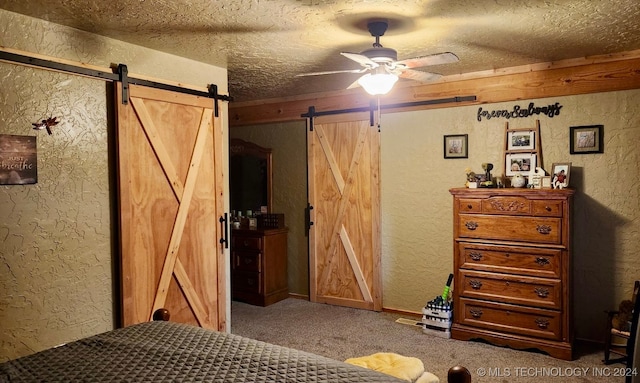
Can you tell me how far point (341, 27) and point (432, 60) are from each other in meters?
0.67

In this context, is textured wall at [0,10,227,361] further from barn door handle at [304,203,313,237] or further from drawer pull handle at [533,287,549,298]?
drawer pull handle at [533,287,549,298]

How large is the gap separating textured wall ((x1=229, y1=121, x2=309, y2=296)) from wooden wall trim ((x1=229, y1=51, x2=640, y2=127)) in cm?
30

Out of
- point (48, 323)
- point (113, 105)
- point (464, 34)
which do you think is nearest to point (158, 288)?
point (48, 323)

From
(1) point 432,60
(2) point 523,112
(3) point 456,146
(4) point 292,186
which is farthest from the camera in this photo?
(4) point 292,186

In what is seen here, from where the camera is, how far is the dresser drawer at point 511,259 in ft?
12.7

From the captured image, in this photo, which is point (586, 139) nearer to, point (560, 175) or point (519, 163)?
point (560, 175)

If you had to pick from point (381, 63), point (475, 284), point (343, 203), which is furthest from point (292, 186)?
point (381, 63)

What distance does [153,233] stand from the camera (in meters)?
3.63

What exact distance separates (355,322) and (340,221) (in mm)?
1203

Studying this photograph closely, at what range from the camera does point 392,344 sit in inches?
167

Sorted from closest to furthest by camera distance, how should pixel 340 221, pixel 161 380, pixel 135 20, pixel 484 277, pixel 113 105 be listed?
pixel 161 380, pixel 135 20, pixel 113 105, pixel 484 277, pixel 340 221

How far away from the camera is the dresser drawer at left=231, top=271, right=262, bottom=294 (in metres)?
5.65

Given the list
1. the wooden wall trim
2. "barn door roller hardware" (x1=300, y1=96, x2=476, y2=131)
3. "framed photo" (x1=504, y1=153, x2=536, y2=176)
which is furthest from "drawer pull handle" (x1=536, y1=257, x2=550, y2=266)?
"barn door roller hardware" (x1=300, y1=96, x2=476, y2=131)

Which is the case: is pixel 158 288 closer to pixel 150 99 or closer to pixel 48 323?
pixel 48 323
